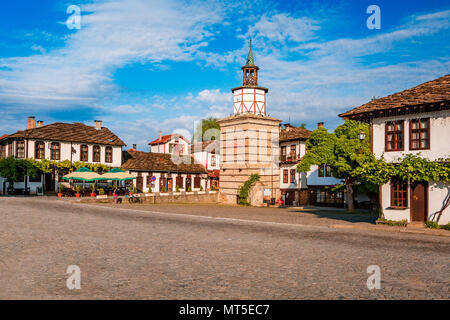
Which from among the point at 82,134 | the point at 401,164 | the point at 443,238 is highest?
the point at 82,134

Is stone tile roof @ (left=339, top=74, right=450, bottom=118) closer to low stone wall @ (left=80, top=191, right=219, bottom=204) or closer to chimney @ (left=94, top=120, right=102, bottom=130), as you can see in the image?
low stone wall @ (left=80, top=191, right=219, bottom=204)

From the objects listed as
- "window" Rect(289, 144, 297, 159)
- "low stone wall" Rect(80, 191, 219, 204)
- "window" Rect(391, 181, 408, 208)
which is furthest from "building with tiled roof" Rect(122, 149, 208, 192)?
"window" Rect(391, 181, 408, 208)

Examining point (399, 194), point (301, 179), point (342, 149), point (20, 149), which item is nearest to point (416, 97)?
point (399, 194)

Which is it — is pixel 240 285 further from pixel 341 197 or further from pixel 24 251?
pixel 341 197

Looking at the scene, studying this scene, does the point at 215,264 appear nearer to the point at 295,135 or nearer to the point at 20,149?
the point at 295,135

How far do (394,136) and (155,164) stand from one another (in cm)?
3905

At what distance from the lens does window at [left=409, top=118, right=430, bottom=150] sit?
18836mm

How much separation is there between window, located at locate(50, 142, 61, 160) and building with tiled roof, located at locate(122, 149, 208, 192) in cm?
768

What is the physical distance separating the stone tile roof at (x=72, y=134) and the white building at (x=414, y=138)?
3621cm

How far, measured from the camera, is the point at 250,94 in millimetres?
46875

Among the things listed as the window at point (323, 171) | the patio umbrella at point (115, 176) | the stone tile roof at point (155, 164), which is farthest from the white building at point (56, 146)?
the window at point (323, 171)

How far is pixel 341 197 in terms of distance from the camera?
4147 cm

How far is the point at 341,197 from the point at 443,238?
26.0 m
